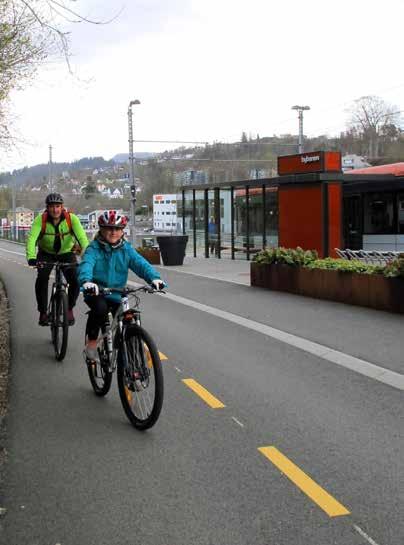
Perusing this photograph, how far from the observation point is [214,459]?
4.48m

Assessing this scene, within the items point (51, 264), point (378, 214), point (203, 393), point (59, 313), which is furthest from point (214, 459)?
point (378, 214)

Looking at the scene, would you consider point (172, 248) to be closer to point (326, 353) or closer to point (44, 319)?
point (44, 319)

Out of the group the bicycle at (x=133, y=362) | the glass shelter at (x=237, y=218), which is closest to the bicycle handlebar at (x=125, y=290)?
the bicycle at (x=133, y=362)

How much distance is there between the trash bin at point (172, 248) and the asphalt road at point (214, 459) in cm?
1781

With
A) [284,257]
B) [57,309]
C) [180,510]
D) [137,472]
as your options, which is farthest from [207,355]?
[284,257]

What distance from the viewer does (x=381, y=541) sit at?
3352 millimetres

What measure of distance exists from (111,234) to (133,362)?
3.64ft

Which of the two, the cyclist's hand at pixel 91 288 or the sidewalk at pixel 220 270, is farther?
the sidewalk at pixel 220 270

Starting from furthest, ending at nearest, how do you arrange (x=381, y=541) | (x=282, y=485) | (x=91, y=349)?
(x=91, y=349)
(x=282, y=485)
(x=381, y=541)

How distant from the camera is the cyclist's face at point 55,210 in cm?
789

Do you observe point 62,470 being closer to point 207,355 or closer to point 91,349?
point 91,349

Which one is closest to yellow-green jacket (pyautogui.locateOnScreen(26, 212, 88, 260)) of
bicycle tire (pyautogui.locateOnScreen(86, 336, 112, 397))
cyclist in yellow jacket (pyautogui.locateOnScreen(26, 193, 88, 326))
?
cyclist in yellow jacket (pyautogui.locateOnScreen(26, 193, 88, 326))

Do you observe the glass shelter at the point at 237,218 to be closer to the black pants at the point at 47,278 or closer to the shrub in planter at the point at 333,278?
the shrub in planter at the point at 333,278

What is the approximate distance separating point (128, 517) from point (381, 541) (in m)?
1.28
